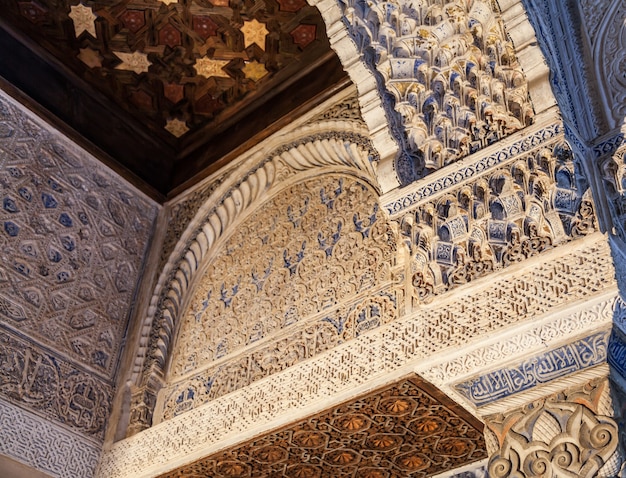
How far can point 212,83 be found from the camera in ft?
14.3

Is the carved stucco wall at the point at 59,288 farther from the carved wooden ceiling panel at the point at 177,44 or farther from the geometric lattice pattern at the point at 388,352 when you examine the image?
the carved wooden ceiling panel at the point at 177,44

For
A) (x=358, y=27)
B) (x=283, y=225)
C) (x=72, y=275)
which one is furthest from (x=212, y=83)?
(x=358, y=27)

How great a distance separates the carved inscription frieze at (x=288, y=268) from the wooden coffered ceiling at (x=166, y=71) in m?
0.54

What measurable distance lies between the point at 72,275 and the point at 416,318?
1980mm

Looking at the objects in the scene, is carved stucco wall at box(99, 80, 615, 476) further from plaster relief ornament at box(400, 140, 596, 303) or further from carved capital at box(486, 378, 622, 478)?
carved capital at box(486, 378, 622, 478)

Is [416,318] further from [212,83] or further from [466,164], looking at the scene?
[212,83]

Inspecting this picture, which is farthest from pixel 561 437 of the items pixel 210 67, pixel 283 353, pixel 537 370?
pixel 210 67

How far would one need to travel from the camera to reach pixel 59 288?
387 cm

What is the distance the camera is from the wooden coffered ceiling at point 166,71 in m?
4.04

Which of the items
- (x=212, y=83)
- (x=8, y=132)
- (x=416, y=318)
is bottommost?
(x=416, y=318)

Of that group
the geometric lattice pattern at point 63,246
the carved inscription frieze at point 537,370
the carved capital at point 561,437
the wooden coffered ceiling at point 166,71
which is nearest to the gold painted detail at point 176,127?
the wooden coffered ceiling at point 166,71

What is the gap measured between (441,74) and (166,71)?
6.63ft

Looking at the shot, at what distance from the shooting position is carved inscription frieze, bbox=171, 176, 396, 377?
133 inches

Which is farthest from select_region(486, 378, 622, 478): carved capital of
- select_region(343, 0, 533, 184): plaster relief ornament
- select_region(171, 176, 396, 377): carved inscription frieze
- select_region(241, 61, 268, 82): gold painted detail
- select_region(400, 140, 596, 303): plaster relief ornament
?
select_region(241, 61, 268, 82): gold painted detail
